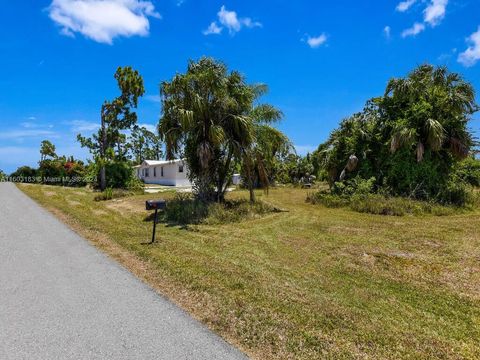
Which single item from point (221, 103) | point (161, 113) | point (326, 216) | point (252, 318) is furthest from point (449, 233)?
point (161, 113)

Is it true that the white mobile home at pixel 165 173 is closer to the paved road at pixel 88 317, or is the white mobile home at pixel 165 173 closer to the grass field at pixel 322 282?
the grass field at pixel 322 282

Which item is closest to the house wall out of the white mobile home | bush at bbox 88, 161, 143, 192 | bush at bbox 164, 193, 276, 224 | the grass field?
the white mobile home

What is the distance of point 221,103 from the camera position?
1248 cm

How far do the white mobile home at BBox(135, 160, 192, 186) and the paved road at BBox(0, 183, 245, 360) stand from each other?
23421 mm

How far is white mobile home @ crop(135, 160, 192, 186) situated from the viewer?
3359cm

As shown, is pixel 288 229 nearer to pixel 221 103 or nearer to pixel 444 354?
pixel 221 103

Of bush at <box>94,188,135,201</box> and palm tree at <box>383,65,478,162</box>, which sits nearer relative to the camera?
palm tree at <box>383,65,478,162</box>

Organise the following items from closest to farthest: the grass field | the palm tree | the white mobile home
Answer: the grass field
the palm tree
the white mobile home

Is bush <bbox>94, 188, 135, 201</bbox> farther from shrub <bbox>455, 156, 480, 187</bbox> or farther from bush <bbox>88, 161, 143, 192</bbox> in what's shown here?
shrub <bbox>455, 156, 480, 187</bbox>

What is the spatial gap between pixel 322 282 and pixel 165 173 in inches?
1259

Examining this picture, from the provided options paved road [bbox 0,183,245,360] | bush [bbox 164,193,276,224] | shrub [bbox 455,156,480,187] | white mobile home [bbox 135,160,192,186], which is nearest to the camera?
paved road [bbox 0,183,245,360]

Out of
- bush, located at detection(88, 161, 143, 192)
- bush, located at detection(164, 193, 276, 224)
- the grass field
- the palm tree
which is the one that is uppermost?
the palm tree

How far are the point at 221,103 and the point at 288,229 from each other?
551 centimetres

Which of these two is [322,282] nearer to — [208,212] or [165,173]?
[208,212]
